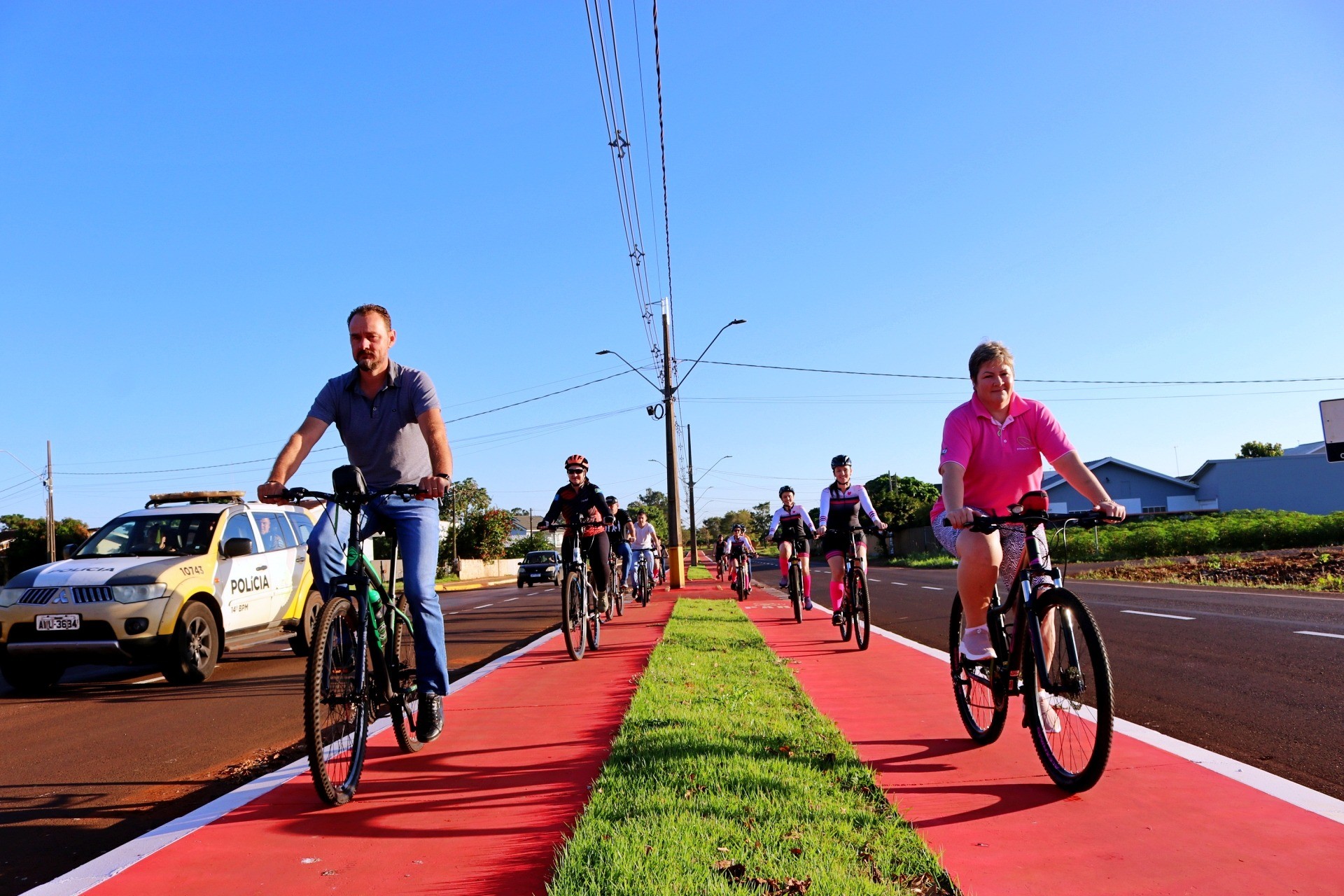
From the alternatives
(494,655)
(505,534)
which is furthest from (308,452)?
(505,534)

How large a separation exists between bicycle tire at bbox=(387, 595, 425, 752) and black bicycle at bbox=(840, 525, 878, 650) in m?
5.06

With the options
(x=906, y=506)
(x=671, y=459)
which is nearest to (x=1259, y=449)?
(x=906, y=506)

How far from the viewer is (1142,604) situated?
14180 millimetres

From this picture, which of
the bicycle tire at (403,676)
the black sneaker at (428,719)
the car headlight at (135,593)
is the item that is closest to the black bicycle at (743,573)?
the car headlight at (135,593)

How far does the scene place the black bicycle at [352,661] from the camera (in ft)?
11.9

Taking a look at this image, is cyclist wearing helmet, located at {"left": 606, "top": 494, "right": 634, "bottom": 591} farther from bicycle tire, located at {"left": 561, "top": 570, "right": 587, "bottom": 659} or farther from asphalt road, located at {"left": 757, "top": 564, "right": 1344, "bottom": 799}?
asphalt road, located at {"left": 757, "top": 564, "right": 1344, "bottom": 799}

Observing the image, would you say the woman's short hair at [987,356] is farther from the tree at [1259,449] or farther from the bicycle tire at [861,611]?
the tree at [1259,449]

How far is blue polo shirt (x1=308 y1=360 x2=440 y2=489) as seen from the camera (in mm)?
4496

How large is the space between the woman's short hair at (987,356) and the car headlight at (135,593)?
7.20 meters

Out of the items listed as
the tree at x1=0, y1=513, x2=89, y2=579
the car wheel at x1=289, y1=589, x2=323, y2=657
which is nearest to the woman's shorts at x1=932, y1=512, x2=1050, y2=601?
the car wheel at x1=289, y1=589, x2=323, y2=657

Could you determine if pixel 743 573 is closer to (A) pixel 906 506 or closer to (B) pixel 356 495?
(B) pixel 356 495

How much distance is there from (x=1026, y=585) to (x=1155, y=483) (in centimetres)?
5886

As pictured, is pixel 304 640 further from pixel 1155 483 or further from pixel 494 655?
pixel 1155 483

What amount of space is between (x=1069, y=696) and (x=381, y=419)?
322cm
